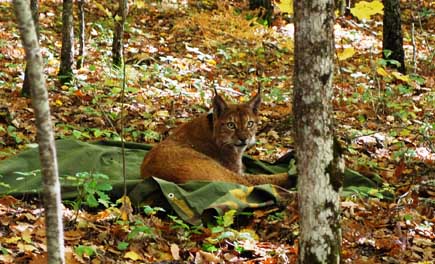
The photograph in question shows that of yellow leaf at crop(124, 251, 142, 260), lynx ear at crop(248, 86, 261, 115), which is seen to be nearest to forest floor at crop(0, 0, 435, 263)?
yellow leaf at crop(124, 251, 142, 260)

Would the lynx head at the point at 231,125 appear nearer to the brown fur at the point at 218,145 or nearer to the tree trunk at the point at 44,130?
the brown fur at the point at 218,145

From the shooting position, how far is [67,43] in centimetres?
1200

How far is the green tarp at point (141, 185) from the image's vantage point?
20.8 ft

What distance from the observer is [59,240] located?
339cm

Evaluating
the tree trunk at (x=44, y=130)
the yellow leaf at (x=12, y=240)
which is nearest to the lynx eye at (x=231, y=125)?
the yellow leaf at (x=12, y=240)

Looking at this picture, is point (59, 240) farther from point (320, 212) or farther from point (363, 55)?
point (363, 55)

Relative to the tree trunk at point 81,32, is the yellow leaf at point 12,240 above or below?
below

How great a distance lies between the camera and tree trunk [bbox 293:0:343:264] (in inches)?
148

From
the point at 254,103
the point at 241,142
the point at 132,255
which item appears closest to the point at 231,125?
the point at 241,142


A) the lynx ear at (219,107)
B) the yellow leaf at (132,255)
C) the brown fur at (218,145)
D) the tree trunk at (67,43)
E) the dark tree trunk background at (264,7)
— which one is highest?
the dark tree trunk background at (264,7)

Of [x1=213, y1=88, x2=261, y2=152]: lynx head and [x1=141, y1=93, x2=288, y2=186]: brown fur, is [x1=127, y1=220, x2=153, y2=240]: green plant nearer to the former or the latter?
[x1=141, y1=93, x2=288, y2=186]: brown fur

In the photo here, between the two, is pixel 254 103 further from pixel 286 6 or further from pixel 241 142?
pixel 286 6

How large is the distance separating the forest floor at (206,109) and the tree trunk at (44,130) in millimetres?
1272

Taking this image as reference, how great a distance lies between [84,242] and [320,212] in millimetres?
2271
